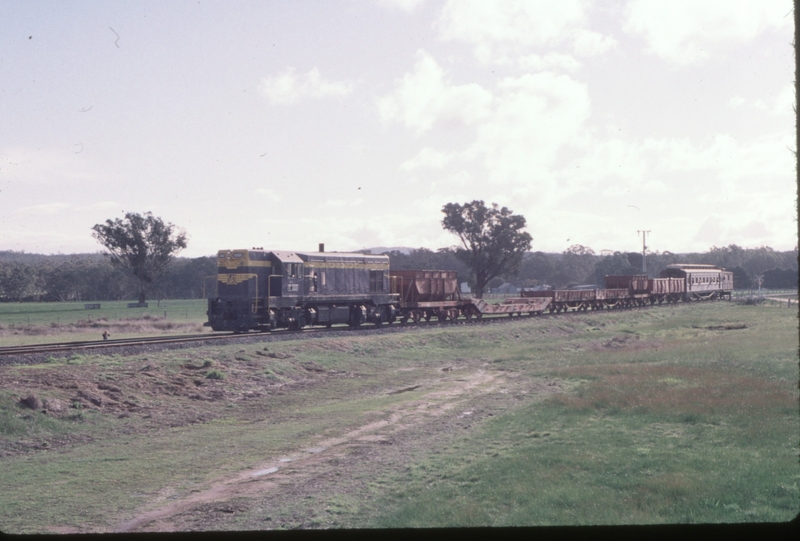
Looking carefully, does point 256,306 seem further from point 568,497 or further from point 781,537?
point 781,537

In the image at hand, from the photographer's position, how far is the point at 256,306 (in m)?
32.8

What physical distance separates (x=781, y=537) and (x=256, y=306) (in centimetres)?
2930

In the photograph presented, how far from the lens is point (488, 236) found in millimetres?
73375

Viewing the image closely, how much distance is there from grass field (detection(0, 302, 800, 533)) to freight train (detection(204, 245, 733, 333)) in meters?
5.53

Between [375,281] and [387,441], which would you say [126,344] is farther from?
[375,281]

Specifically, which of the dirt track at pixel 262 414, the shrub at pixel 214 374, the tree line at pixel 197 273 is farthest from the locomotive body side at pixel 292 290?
the tree line at pixel 197 273

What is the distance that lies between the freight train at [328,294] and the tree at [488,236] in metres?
15.4

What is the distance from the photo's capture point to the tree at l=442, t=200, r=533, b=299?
72688 millimetres

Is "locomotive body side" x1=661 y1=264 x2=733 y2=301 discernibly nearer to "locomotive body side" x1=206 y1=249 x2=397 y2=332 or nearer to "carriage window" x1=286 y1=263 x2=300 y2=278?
"locomotive body side" x1=206 y1=249 x2=397 y2=332

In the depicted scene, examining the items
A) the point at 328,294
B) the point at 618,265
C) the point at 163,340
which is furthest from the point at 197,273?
the point at 163,340

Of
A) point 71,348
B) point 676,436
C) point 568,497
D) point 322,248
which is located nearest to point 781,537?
point 568,497

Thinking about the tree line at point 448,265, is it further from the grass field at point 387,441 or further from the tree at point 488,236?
the grass field at point 387,441

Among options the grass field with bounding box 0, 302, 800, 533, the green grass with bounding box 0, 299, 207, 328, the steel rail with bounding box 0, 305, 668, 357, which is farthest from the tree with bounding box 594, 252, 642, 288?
the grass field with bounding box 0, 302, 800, 533

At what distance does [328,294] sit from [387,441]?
22.5 meters
